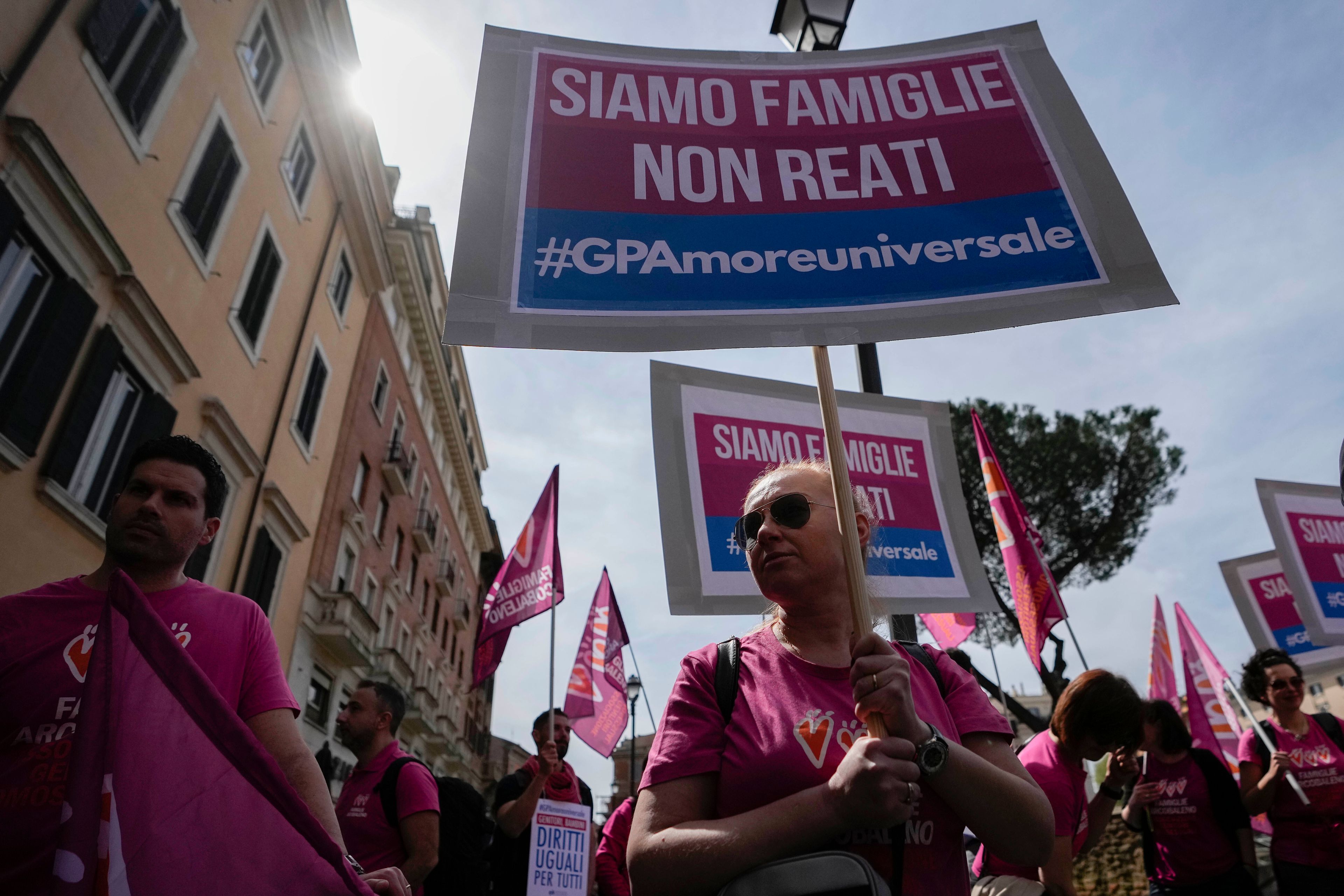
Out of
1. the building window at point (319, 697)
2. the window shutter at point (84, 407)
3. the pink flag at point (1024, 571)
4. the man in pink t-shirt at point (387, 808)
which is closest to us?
the man in pink t-shirt at point (387, 808)

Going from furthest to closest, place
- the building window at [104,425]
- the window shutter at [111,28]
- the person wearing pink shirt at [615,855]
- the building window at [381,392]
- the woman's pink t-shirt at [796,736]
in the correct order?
1. the building window at [381,392]
2. the building window at [104,425]
3. the window shutter at [111,28]
4. the person wearing pink shirt at [615,855]
5. the woman's pink t-shirt at [796,736]

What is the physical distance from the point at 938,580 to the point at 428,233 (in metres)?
26.2

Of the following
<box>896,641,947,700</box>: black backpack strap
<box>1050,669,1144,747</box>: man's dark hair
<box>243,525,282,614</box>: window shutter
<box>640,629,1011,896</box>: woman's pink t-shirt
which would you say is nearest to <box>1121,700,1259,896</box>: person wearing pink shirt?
<box>1050,669,1144,747</box>: man's dark hair

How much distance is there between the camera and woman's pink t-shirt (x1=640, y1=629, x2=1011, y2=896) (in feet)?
4.79

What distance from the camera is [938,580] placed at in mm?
4105

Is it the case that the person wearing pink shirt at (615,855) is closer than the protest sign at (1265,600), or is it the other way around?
the person wearing pink shirt at (615,855)

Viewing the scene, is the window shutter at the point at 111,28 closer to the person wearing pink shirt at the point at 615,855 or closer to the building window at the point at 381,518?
the person wearing pink shirt at the point at 615,855

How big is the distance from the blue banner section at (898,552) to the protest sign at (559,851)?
7.84 ft

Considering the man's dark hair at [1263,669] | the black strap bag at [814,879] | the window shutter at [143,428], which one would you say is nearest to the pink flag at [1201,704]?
the man's dark hair at [1263,669]

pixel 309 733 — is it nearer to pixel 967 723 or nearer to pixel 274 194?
pixel 274 194

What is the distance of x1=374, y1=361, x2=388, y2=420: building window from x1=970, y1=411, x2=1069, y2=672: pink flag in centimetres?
1899

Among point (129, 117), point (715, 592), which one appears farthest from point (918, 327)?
point (129, 117)

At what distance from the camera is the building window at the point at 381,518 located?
22.7m

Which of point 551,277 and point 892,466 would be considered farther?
point 892,466
